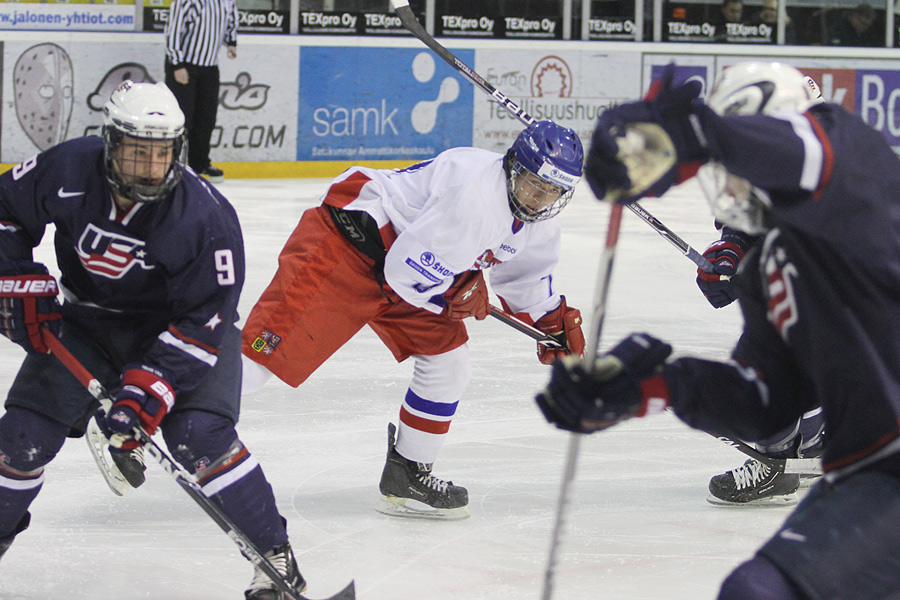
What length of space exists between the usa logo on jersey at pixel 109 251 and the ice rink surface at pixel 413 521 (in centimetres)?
64

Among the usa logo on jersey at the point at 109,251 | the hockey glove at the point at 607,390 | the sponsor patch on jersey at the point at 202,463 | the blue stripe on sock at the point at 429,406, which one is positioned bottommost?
the blue stripe on sock at the point at 429,406

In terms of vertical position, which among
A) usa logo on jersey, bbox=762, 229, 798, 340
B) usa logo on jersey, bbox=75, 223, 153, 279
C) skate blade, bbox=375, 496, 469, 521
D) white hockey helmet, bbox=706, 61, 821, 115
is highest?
white hockey helmet, bbox=706, 61, 821, 115

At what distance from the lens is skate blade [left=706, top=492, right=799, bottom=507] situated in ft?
9.71

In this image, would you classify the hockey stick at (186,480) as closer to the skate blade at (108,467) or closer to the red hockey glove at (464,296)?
the skate blade at (108,467)

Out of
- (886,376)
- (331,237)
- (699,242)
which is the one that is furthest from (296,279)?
(699,242)

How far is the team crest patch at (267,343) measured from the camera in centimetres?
271

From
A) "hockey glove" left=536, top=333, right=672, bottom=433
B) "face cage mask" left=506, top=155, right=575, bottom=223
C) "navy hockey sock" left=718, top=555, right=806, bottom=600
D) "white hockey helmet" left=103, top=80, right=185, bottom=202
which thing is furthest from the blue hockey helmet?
"navy hockey sock" left=718, top=555, right=806, bottom=600

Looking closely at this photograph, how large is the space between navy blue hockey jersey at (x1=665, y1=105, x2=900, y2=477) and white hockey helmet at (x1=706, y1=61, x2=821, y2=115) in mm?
42

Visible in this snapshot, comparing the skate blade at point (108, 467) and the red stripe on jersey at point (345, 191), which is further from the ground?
the red stripe on jersey at point (345, 191)

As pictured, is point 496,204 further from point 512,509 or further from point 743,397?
point 743,397

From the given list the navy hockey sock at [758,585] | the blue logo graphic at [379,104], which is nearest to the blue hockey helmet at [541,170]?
the navy hockey sock at [758,585]

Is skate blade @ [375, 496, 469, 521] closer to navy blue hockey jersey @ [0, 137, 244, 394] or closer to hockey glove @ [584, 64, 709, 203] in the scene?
navy blue hockey jersey @ [0, 137, 244, 394]

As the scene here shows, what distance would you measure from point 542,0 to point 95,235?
7.75 m

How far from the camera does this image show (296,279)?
277 cm
